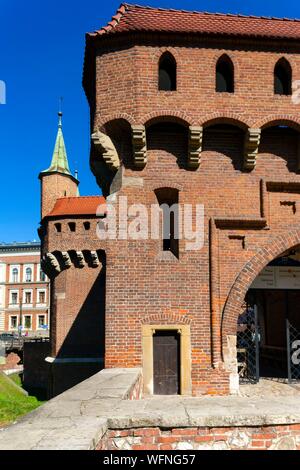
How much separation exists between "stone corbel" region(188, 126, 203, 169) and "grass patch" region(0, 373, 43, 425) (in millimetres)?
13125

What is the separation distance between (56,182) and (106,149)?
654 inches

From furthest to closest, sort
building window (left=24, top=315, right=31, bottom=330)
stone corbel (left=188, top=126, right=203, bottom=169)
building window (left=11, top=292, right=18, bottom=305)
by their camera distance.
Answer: building window (left=11, top=292, right=18, bottom=305)
building window (left=24, top=315, right=31, bottom=330)
stone corbel (left=188, top=126, right=203, bottom=169)

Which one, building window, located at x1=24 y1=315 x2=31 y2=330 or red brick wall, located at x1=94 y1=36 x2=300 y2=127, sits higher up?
red brick wall, located at x1=94 y1=36 x2=300 y2=127

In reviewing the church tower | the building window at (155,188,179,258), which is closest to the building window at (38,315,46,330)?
the church tower

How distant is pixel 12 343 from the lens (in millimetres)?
36719

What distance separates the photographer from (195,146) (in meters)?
9.38

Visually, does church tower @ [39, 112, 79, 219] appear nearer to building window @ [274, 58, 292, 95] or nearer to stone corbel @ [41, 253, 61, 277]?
stone corbel @ [41, 253, 61, 277]

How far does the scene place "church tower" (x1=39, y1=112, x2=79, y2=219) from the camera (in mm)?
24672

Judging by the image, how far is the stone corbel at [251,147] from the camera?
30.6ft

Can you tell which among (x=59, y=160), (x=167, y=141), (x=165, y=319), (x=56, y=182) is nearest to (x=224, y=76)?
(x=167, y=141)

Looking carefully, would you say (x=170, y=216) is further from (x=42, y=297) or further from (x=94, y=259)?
(x=42, y=297)

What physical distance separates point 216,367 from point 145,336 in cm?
147
